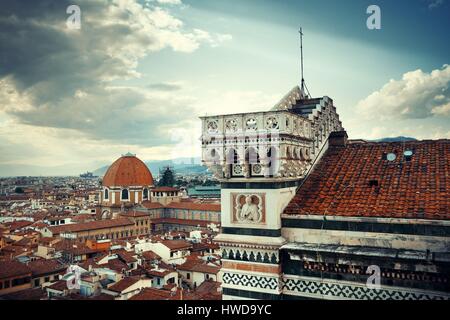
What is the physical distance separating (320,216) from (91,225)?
4372cm

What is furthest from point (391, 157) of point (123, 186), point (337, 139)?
point (123, 186)

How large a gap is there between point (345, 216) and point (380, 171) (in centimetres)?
142

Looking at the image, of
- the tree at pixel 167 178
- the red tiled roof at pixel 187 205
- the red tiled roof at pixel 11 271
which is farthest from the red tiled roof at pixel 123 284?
the tree at pixel 167 178

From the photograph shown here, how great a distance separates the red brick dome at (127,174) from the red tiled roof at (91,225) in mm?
10775

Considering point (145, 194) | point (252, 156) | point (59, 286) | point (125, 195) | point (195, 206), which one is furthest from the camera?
point (145, 194)

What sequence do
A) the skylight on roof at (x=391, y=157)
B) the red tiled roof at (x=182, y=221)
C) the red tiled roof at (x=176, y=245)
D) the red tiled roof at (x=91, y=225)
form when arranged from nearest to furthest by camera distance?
1. the skylight on roof at (x=391, y=157)
2. the red tiled roof at (x=176, y=245)
3. the red tiled roof at (x=91, y=225)
4. the red tiled roof at (x=182, y=221)

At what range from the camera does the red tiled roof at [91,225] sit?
137 ft

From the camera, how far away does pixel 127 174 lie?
62.6 meters

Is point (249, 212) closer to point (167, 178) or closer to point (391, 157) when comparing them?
point (391, 157)

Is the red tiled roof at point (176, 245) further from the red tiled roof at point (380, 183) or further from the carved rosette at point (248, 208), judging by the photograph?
the carved rosette at point (248, 208)

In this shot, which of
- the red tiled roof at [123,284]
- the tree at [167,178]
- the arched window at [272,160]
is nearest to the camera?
the arched window at [272,160]

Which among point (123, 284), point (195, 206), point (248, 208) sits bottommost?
point (123, 284)

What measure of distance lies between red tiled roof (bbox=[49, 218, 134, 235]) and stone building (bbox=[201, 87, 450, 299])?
3893 centimetres

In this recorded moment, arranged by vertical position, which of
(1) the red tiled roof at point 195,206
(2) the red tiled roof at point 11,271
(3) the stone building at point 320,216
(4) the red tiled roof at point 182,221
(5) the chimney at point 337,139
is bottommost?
(4) the red tiled roof at point 182,221
